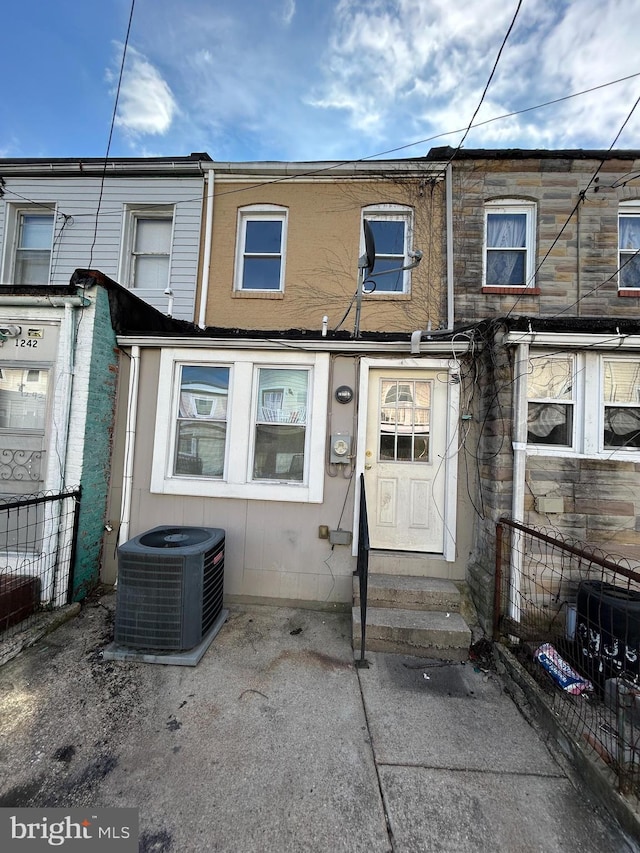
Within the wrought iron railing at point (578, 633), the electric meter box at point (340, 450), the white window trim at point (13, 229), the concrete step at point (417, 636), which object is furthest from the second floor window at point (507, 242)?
the white window trim at point (13, 229)

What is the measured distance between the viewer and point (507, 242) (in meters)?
6.05

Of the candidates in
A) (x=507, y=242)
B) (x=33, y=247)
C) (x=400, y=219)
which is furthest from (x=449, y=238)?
(x=33, y=247)

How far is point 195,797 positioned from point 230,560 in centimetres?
214

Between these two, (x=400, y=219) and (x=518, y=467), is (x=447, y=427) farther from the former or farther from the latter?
(x=400, y=219)

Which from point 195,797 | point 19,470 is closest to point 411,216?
point 19,470

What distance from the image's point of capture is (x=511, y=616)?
3.15m

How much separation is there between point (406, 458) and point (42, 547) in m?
3.91

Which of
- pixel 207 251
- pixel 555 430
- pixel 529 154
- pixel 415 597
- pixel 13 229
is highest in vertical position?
pixel 529 154

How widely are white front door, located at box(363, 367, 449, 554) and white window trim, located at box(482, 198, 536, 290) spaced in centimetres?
326

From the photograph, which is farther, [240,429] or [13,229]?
[13,229]

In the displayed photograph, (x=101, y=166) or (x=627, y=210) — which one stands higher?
(x=101, y=166)

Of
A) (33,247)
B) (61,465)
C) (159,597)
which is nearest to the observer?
(159,597)

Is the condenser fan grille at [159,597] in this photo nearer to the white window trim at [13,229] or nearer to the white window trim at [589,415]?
the white window trim at [589,415]

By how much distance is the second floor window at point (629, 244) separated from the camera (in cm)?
588
